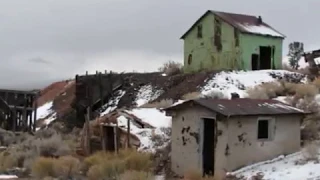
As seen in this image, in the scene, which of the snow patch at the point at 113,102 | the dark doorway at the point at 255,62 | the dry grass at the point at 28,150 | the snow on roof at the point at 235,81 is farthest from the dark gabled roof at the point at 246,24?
the dry grass at the point at 28,150

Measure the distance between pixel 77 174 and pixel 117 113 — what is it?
25.8 feet

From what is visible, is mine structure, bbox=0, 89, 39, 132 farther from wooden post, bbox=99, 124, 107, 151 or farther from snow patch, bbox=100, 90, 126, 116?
wooden post, bbox=99, 124, 107, 151

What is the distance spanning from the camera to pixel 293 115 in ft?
69.8

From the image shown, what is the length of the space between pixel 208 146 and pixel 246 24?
1863cm

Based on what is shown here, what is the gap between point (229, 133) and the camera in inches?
773

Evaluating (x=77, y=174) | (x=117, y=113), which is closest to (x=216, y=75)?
(x=117, y=113)

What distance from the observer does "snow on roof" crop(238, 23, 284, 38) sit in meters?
37.2

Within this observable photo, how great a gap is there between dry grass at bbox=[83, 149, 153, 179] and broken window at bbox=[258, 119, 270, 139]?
162 inches

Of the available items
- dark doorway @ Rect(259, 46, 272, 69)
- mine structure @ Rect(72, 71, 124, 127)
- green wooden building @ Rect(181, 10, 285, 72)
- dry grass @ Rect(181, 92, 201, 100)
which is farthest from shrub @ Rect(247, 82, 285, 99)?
mine structure @ Rect(72, 71, 124, 127)

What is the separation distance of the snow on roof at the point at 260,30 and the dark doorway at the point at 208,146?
53.8 ft

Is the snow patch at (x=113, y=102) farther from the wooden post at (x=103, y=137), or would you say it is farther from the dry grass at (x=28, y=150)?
the wooden post at (x=103, y=137)

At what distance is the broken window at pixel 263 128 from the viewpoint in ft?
67.6

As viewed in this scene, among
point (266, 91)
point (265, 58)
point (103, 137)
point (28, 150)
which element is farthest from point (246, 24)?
point (28, 150)

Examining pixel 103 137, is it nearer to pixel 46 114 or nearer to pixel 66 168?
pixel 66 168
